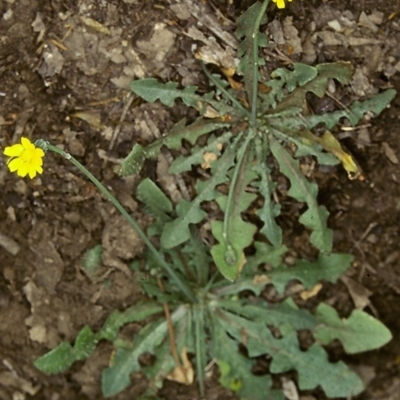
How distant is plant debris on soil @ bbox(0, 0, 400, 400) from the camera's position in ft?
10.5

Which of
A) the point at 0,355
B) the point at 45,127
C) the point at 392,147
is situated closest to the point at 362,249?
the point at 392,147

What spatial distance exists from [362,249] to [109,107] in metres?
1.54

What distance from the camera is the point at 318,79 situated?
3.08m

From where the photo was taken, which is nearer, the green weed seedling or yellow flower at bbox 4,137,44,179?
yellow flower at bbox 4,137,44,179

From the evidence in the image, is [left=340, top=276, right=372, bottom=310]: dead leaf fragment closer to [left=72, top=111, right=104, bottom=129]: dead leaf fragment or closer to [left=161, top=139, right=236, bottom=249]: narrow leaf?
[left=161, top=139, right=236, bottom=249]: narrow leaf

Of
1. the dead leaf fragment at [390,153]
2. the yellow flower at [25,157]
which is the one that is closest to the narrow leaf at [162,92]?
the yellow flower at [25,157]

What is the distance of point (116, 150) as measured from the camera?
130 inches

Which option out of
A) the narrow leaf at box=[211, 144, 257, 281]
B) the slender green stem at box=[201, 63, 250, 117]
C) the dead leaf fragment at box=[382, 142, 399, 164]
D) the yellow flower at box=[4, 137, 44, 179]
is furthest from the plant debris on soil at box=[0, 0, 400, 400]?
the yellow flower at box=[4, 137, 44, 179]

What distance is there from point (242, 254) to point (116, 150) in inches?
34.1

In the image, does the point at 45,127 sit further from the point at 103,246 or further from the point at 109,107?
the point at 103,246

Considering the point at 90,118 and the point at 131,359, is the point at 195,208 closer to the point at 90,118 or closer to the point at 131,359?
the point at 90,118

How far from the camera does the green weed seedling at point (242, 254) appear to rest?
310 centimetres

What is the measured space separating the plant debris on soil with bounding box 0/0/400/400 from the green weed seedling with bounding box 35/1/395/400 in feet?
0.39

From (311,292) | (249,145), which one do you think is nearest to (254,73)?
(249,145)
